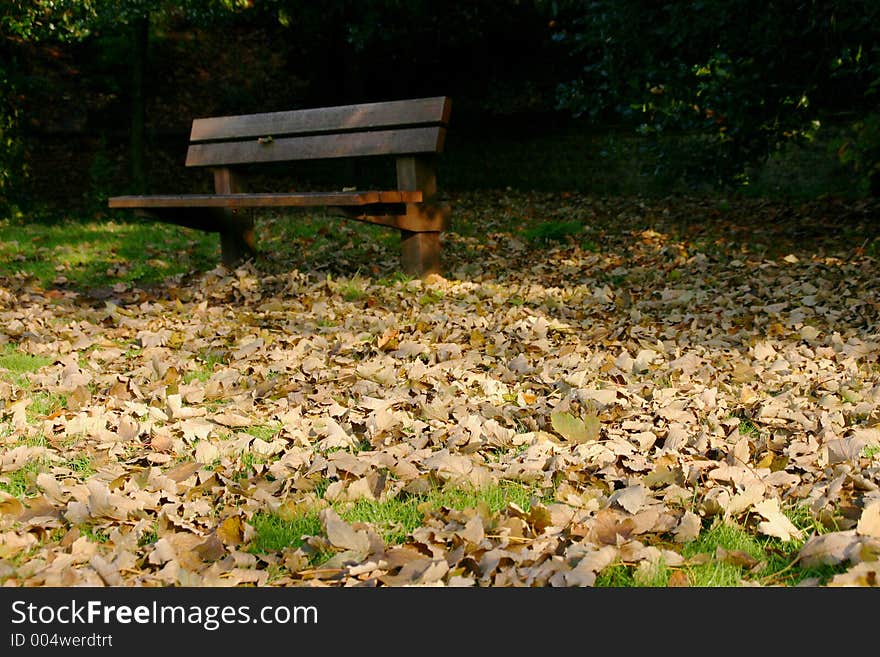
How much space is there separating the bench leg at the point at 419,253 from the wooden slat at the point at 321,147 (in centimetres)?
59

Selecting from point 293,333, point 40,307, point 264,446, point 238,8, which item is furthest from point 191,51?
point 264,446

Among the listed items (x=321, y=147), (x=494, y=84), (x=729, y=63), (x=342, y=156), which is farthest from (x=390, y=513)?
(x=494, y=84)

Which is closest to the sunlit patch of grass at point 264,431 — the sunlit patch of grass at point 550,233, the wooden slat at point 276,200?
the wooden slat at point 276,200

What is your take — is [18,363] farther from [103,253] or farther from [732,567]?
[732,567]

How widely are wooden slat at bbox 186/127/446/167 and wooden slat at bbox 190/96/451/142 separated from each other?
6 centimetres

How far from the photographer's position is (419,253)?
6094 mm

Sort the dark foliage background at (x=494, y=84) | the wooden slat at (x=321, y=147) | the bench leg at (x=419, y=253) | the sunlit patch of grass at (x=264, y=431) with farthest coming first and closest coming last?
the dark foliage background at (x=494, y=84), the bench leg at (x=419, y=253), the wooden slat at (x=321, y=147), the sunlit patch of grass at (x=264, y=431)

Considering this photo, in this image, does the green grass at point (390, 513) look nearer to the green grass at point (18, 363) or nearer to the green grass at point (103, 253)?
the green grass at point (18, 363)

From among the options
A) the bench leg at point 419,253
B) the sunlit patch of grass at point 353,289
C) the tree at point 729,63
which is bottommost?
the sunlit patch of grass at point 353,289

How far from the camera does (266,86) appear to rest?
15305 mm

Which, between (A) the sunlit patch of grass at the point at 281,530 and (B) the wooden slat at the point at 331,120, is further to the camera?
(B) the wooden slat at the point at 331,120

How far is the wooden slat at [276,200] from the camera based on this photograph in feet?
17.7
